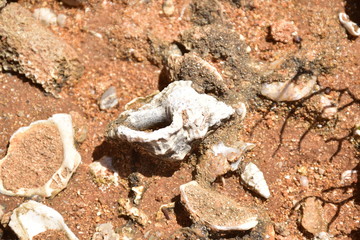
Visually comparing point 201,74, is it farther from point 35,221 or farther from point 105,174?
point 35,221

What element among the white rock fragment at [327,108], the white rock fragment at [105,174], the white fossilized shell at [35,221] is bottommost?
the white fossilized shell at [35,221]

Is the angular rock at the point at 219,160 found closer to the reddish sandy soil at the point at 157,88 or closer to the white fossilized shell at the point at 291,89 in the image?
the reddish sandy soil at the point at 157,88

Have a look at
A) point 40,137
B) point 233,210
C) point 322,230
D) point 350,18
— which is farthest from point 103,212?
point 350,18

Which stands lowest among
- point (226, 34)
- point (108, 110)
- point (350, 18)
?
point (108, 110)

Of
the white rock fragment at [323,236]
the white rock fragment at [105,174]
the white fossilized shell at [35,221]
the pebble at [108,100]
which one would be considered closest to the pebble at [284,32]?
the pebble at [108,100]

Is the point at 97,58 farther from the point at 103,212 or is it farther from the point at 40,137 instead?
the point at 103,212

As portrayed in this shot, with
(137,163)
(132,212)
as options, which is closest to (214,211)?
(132,212)
